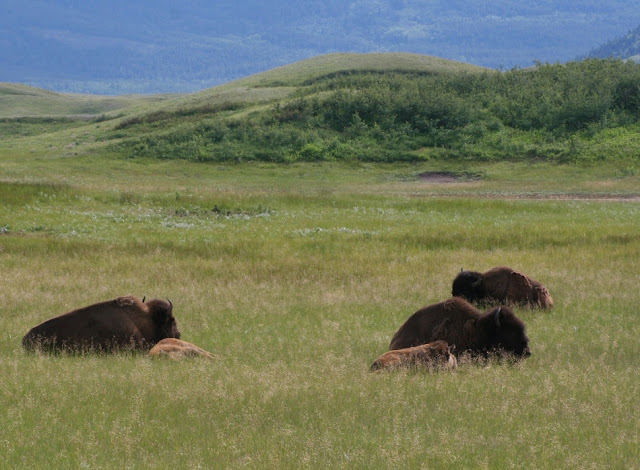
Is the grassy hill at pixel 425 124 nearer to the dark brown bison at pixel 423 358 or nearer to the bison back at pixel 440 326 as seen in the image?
the bison back at pixel 440 326

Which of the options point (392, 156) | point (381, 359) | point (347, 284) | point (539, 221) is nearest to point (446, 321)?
point (381, 359)

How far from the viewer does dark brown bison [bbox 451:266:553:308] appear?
14117 mm

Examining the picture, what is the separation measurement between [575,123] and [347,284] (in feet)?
166

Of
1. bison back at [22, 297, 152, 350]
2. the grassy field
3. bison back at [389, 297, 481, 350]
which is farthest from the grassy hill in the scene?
bison back at [22, 297, 152, 350]

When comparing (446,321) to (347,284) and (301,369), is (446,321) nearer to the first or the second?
(301,369)

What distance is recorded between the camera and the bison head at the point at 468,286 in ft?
46.9

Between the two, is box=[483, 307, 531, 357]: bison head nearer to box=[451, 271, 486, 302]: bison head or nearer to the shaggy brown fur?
the shaggy brown fur

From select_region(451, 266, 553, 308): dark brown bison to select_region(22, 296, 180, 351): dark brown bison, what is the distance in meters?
5.70

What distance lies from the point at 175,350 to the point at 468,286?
620 centimetres

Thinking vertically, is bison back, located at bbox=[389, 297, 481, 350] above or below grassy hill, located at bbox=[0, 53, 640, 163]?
below

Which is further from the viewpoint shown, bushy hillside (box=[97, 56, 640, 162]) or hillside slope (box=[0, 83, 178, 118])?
hillside slope (box=[0, 83, 178, 118])

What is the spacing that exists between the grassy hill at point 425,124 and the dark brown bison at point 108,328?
48.9 meters

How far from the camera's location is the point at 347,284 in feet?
57.6

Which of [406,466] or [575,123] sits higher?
[575,123]
